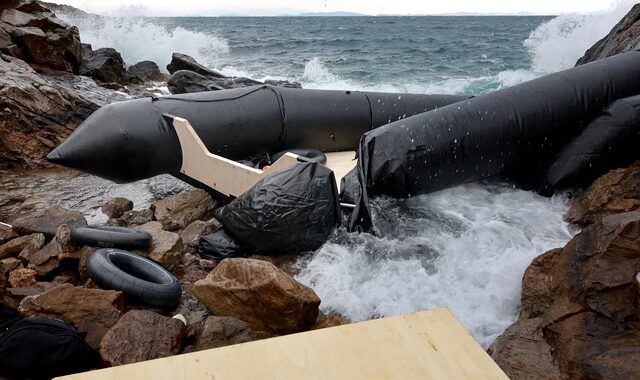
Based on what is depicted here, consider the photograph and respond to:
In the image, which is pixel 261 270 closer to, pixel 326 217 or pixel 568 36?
pixel 326 217

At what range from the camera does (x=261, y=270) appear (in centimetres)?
290

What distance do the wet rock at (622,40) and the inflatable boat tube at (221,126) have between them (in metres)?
3.05

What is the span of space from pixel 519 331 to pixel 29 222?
4060mm

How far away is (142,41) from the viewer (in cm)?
2342

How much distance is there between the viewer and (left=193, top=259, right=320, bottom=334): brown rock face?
2818 mm

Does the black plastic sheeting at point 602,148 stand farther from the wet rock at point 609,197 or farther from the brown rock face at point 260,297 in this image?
the brown rock face at point 260,297

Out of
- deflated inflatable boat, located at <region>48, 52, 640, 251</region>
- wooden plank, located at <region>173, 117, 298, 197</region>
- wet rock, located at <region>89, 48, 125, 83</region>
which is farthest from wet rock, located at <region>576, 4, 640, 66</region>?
wet rock, located at <region>89, 48, 125, 83</region>

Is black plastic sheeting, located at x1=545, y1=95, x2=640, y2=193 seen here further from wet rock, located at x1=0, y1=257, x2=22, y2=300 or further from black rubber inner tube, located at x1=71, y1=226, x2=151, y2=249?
wet rock, located at x1=0, y1=257, x2=22, y2=300

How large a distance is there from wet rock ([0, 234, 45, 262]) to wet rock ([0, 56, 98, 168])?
3177mm

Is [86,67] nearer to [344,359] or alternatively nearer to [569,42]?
[344,359]

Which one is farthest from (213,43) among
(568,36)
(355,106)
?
(355,106)

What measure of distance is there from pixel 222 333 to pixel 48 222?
2464mm

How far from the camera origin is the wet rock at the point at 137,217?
479 centimetres

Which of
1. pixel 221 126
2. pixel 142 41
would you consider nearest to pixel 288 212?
pixel 221 126
